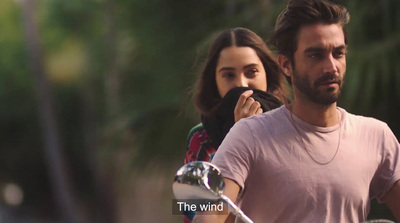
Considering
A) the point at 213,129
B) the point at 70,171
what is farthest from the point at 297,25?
the point at 70,171

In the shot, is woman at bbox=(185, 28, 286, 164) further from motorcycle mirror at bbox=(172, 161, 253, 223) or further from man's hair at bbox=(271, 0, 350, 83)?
motorcycle mirror at bbox=(172, 161, 253, 223)

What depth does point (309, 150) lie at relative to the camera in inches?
91.0

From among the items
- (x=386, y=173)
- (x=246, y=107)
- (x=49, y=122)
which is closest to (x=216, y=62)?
(x=246, y=107)

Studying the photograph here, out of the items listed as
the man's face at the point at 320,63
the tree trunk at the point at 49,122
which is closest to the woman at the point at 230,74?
the man's face at the point at 320,63

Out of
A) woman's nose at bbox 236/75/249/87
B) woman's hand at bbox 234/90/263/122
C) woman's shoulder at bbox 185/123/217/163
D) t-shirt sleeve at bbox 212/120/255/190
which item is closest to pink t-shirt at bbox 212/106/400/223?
t-shirt sleeve at bbox 212/120/255/190

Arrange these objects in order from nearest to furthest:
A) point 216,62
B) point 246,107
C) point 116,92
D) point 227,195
A: point 227,195 → point 246,107 → point 216,62 → point 116,92

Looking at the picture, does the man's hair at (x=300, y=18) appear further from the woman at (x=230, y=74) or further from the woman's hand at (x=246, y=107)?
the woman at (x=230, y=74)

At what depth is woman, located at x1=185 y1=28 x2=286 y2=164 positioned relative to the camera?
3396 millimetres

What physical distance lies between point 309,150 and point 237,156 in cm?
19

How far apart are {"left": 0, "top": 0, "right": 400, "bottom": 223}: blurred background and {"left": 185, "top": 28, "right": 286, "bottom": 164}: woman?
51 centimetres

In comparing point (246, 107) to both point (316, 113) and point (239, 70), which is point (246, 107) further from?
point (316, 113)

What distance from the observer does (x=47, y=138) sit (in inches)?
717

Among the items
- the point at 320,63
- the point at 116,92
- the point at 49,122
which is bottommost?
the point at 320,63

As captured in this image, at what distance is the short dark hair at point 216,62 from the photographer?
137 inches
